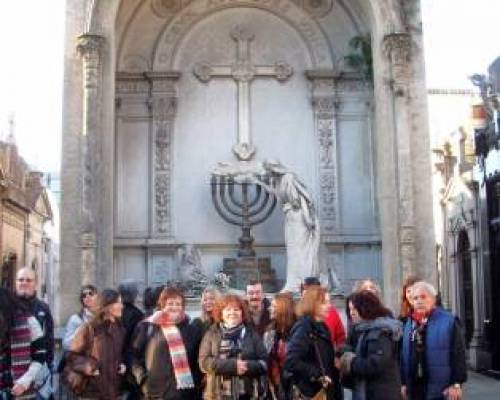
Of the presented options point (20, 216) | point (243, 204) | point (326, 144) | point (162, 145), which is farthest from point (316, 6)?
point (20, 216)

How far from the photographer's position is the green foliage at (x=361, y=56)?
1585 cm

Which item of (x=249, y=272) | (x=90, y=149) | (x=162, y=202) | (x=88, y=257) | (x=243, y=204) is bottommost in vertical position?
(x=249, y=272)

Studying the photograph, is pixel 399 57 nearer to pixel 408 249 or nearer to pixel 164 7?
pixel 408 249

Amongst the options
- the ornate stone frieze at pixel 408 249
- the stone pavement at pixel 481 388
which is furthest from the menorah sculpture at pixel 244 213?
the stone pavement at pixel 481 388

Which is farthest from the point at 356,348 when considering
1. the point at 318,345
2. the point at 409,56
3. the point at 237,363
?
the point at 409,56

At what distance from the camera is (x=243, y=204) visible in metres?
15.3

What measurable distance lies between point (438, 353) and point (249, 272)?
8.49 meters

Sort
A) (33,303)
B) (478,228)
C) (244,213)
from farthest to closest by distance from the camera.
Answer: (478,228) → (244,213) → (33,303)

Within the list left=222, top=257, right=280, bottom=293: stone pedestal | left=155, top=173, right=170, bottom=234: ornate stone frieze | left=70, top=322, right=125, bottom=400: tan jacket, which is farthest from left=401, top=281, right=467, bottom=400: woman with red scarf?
left=155, top=173, right=170, bottom=234: ornate stone frieze

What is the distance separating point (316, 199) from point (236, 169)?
1.76 m

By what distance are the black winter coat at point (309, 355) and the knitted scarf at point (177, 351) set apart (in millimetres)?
979

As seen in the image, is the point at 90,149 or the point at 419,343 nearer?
the point at 419,343

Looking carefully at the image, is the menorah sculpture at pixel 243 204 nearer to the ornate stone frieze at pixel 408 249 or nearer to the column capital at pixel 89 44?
the ornate stone frieze at pixel 408 249

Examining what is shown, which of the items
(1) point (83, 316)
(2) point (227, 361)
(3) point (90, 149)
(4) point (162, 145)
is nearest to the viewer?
(2) point (227, 361)
